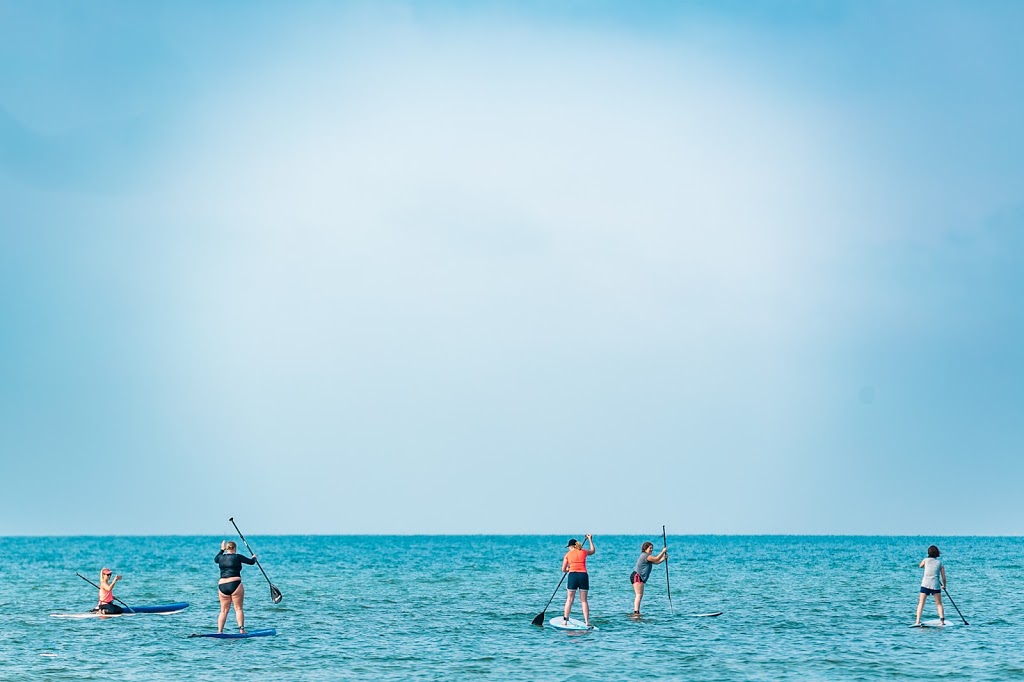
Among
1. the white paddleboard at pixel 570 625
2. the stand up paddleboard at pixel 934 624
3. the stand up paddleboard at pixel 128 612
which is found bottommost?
the stand up paddleboard at pixel 128 612

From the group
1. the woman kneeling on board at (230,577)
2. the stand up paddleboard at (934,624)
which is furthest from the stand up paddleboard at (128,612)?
the stand up paddleboard at (934,624)

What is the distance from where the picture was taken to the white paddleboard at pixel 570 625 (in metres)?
26.1

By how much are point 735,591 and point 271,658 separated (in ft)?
72.2

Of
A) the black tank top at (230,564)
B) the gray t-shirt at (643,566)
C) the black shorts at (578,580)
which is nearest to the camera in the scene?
the black tank top at (230,564)

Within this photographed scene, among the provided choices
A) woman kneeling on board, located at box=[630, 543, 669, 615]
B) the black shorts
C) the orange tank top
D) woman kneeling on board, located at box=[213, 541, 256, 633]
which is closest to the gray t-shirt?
woman kneeling on board, located at box=[630, 543, 669, 615]

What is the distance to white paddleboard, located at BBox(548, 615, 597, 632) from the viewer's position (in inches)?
1028

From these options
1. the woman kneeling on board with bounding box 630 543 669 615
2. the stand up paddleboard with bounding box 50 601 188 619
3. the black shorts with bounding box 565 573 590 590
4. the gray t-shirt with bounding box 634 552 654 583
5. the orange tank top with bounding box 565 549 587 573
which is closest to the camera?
the orange tank top with bounding box 565 549 587 573

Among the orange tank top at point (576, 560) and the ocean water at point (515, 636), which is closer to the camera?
the ocean water at point (515, 636)

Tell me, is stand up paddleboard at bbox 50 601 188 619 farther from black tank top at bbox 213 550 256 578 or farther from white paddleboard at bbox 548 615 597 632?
white paddleboard at bbox 548 615 597 632

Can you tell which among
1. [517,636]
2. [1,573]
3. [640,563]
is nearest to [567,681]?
[517,636]

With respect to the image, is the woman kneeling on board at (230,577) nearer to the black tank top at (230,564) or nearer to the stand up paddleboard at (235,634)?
the black tank top at (230,564)

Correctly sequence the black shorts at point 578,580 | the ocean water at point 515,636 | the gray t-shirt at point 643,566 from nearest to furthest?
the ocean water at point 515,636 → the black shorts at point 578,580 → the gray t-shirt at point 643,566

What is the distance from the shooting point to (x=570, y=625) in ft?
86.7

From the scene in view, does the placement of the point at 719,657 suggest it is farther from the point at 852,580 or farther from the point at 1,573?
the point at 1,573
